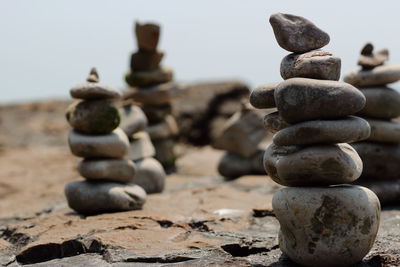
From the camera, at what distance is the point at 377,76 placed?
6.81m

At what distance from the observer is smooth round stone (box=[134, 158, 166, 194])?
27.5 ft

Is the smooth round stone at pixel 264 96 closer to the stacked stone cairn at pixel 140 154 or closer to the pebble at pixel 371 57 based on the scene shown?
the pebble at pixel 371 57

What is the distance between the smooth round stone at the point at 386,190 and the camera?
679cm

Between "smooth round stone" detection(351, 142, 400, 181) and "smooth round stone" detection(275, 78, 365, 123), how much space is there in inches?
97.4

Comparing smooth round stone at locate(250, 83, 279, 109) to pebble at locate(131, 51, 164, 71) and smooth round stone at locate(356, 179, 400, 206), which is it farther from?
pebble at locate(131, 51, 164, 71)

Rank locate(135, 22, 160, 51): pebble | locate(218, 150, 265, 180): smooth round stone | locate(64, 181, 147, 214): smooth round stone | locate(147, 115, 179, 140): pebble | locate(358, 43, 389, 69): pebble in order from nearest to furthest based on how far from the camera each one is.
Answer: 1. locate(64, 181, 147, 214): smooth round stone
2. locate(358, 43, 389, 69): pebble
3. locate(218, 150, 265, 180): smooth round stone
4. locate(135, 22, 160, 51): pebble
5. locate(147, 115, 179, 140): pebble

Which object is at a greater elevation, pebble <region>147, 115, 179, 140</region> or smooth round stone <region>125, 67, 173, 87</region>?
smooth round stone <region>125, 67, 173, 87</region>

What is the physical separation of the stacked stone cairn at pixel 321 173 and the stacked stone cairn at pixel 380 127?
230 cm

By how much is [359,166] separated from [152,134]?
21.6ft

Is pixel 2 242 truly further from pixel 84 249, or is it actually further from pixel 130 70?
pixel 130 70

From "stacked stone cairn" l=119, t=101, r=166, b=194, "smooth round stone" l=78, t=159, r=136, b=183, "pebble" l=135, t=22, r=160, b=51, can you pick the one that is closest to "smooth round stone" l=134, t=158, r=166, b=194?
"stacked stone cairn" l=119, t=101, r=166, b=194

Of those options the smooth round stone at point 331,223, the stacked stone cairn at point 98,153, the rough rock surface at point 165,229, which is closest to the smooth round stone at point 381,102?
the rough rock surface at point 165,229

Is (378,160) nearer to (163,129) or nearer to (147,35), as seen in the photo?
(163,129)

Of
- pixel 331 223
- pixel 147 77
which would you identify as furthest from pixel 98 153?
pixel 147 77
